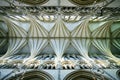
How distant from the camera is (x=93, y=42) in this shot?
22594 mm

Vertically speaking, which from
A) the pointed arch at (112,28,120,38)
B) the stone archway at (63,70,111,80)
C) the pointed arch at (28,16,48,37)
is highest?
the pointed arch at (28,16,48,37)

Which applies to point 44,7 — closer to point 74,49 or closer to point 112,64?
point 74,49

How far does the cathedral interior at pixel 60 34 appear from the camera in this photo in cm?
1822

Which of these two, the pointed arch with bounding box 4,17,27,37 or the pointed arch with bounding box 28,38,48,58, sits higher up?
the pointed arch with bounding box 4,17,27,37

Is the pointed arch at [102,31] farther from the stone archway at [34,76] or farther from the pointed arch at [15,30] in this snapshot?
the stone archway at [34,76]

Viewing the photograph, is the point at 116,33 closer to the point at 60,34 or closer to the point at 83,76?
the point at 60,34

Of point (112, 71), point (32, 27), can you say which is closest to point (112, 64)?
point (112, 71)

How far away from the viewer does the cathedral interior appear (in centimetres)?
1822

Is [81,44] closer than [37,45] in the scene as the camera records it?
No

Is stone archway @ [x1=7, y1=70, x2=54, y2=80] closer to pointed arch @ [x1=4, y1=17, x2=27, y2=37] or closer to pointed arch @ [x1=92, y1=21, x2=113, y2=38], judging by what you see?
pointed arch @ [x1=4, y1=17, x2=27, y2=37]

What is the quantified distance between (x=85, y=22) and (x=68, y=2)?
2.52m

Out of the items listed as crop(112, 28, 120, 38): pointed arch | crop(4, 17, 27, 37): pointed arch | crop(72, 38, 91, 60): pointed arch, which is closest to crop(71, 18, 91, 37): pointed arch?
crop(72, 38, 91, 60): pointed arch

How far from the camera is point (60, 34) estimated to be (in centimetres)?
2267

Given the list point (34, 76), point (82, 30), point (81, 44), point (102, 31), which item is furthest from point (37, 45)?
point (34, 76)
